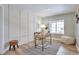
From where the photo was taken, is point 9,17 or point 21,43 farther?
point 21,43

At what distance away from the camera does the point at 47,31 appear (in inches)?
70.6

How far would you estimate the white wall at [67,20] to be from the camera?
1647mm

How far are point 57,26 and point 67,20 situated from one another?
0.75 feet

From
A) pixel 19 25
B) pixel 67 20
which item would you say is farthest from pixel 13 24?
pixel 67 20

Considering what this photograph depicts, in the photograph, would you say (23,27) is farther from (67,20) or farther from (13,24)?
(67,20)

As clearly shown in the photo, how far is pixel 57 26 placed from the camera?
1805mm

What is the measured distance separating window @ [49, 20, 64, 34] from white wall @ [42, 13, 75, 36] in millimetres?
62

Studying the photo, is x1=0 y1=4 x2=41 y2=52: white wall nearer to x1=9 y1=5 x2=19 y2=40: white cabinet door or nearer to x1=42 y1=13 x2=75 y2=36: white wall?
x1=9 y1=5 x2=19 y2=40: white cabinet door

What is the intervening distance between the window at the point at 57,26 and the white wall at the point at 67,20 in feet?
0.20

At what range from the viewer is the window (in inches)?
70.1

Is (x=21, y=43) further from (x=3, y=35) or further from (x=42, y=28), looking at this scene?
(x=42, y=28)

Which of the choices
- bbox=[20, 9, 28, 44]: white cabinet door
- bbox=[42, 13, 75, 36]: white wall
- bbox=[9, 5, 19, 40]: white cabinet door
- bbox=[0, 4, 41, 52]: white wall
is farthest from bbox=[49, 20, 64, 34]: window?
bbox=[9, 5, 19, 40]: white cabinet door
